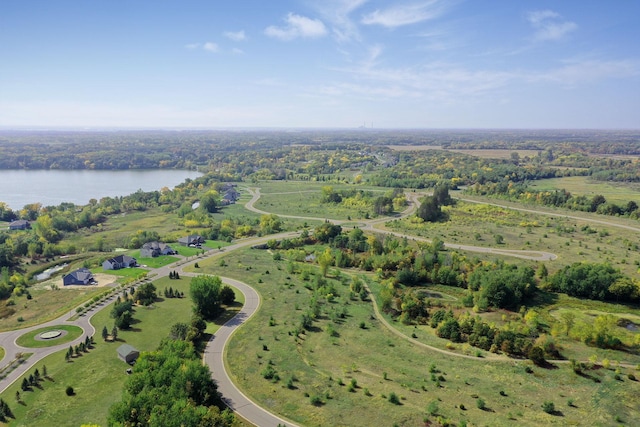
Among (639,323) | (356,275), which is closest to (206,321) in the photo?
(356,275)

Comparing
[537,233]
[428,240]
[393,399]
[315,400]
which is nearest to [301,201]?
[428,240]

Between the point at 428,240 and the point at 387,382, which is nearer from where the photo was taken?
the point at 387,382

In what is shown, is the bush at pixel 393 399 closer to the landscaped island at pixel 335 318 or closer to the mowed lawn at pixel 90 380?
the landscaped island at pixel 335 318

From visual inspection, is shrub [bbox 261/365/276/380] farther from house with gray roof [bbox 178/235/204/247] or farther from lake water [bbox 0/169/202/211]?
lake water [bbox 0/169/202/211]

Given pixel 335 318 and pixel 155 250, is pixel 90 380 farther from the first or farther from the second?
pixel 155 250

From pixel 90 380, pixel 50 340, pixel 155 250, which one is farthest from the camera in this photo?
pixel 155 250

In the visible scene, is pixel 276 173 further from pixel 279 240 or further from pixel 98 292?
pixel 98 292

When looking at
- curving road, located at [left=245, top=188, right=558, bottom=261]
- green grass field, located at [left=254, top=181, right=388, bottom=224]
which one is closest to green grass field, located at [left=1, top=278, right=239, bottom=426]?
curving road, located at [left=245, top=188, right=558, bottom=261]
